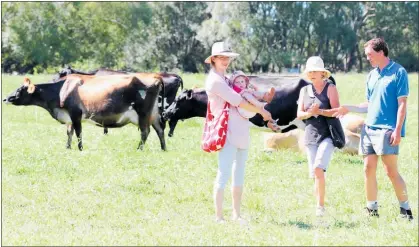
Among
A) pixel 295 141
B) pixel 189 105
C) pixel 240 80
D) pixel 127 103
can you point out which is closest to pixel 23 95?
pixel 127 103

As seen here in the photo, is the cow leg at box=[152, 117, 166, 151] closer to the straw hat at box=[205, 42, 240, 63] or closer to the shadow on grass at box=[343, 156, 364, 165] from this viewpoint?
the shadow on grass at box=[343, 156, 364, 165]

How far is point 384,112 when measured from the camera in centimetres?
757

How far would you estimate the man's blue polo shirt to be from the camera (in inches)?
293

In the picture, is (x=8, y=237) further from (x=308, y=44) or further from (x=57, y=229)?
(x=308, y=44)

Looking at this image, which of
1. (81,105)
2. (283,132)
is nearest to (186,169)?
(283,132)

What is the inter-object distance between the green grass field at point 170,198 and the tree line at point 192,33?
4955 cm

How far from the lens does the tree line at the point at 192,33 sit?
6406 cm

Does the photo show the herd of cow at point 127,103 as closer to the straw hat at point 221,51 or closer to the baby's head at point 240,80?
the baby's head at point 240,80

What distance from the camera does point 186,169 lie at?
38.4ft

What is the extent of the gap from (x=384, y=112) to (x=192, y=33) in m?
61.9

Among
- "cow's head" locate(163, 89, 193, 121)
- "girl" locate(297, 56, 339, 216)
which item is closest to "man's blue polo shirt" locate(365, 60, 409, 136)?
"girl" locate(297, 56, 339, 216)

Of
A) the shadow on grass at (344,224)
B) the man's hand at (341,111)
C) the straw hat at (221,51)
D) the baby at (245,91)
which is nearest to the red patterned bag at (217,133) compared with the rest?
the baby at (245,91)

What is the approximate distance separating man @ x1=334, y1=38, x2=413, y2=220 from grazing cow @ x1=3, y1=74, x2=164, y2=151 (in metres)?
7.47

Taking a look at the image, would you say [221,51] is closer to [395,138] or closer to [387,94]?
[387,94]
